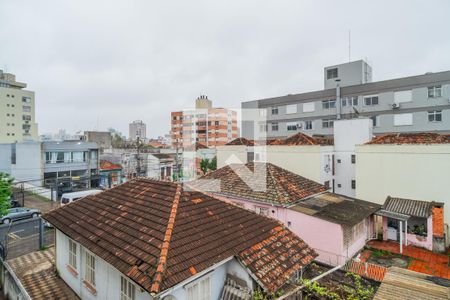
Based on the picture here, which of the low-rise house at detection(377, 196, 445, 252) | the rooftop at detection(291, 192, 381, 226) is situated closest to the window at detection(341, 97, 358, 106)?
the low-rise house at detection(377, 196, 445, 252)

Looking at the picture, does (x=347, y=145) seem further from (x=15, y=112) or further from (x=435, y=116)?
(x=15, y=112)

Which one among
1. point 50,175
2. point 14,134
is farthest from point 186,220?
point 14,134

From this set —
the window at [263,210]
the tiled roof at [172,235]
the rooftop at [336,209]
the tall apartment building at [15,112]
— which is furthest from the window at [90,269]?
the tall apartment building at [15,112]

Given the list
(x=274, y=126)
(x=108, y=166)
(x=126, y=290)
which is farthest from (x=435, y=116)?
(x=108, y=166)

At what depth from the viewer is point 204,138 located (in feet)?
203

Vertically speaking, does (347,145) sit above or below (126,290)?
above

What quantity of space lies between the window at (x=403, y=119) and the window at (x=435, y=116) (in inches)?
57.8

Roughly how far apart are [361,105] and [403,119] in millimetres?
4250

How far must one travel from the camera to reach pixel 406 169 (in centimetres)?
1616

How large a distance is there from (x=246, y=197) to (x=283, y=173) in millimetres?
3690

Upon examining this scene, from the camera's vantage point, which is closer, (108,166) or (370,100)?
(370,100)

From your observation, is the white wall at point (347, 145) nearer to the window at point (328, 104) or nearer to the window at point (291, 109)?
the window at point (328, 104)

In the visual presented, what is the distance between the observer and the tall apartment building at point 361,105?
23609mm

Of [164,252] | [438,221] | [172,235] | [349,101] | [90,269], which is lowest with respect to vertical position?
[438,221]
